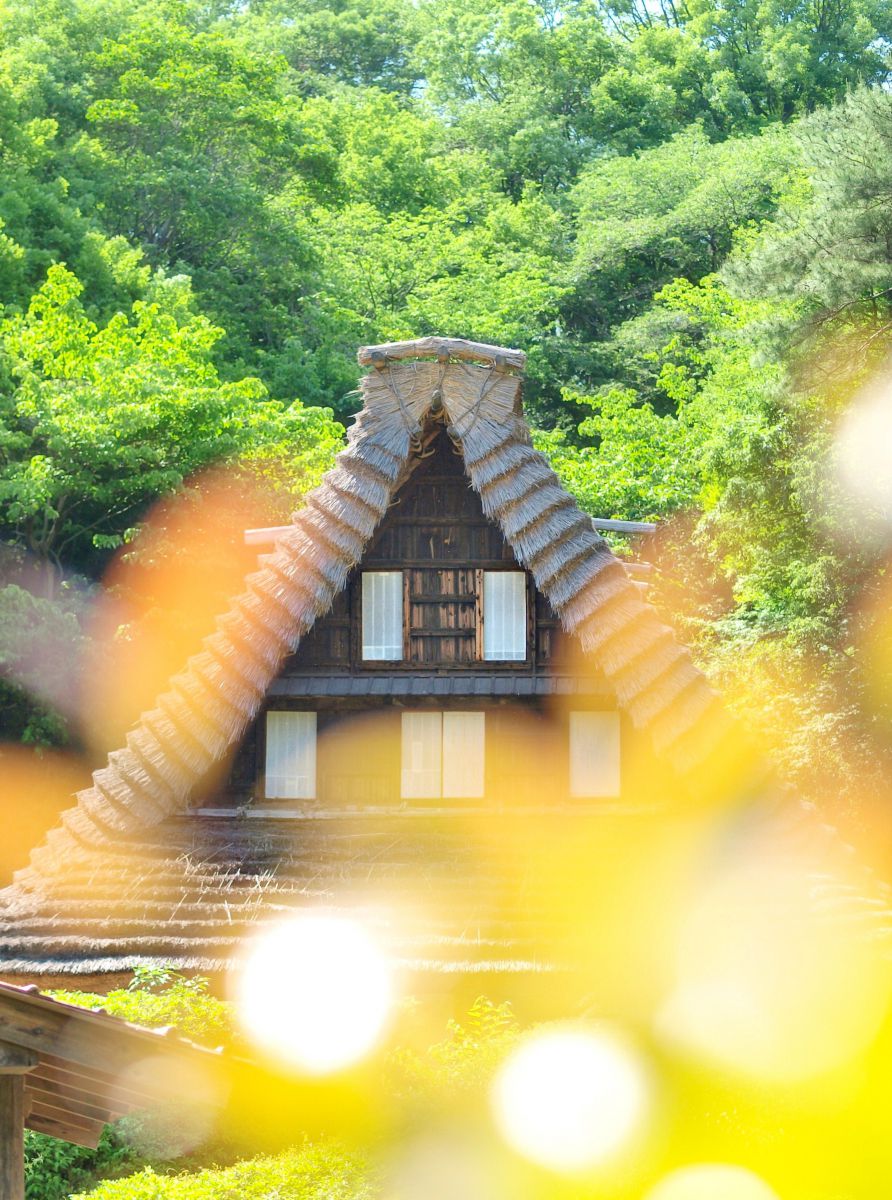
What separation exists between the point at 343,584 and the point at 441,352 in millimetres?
3002

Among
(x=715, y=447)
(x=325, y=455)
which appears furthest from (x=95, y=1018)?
(x=325, y=455)

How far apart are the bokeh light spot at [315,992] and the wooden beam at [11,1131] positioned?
4870mm

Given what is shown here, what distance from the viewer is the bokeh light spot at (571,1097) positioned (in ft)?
33.2

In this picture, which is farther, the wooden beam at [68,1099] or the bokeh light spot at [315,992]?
the bokeh light spot at [315,992]

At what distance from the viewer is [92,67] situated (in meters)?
42.0

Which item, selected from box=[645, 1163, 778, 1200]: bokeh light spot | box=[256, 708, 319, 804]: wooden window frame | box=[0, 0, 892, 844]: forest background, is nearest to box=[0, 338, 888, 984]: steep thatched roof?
box=[256, 708, 319, 804]: wooden window frame

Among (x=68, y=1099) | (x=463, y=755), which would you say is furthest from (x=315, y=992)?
(x=68, y=1099)

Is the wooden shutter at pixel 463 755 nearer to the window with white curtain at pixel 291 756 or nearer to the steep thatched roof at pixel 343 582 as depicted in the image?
the window with white curtain at pixel 291 756

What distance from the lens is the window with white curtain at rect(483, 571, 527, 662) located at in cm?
1486

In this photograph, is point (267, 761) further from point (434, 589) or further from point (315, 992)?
point (315, 992)

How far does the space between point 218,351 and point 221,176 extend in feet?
23.5

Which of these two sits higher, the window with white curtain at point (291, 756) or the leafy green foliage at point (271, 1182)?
the window with white curtain at point (291, 756)

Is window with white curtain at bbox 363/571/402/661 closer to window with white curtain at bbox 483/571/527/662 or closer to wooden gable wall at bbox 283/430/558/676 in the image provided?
wooden gable wall at bbox 283/430/558/676

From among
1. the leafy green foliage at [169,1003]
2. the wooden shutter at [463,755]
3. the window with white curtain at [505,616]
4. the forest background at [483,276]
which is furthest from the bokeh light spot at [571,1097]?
the forest background at [483,276]
